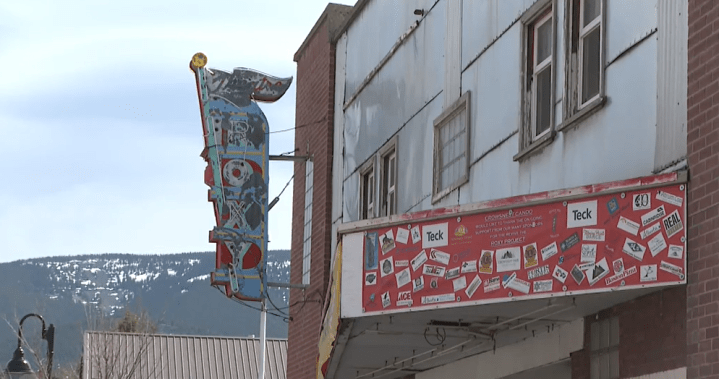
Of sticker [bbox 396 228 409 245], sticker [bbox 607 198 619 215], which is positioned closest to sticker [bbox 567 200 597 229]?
sticker [bbox 607 198 619 215]

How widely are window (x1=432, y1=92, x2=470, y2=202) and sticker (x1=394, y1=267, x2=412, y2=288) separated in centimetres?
320

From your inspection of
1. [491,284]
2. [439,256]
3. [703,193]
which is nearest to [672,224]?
[703,193]

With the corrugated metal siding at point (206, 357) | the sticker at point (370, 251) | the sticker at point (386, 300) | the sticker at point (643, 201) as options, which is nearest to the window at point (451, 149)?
the sticker at point (370, 251)

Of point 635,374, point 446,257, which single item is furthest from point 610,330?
point 446,257

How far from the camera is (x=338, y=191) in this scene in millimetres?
22031

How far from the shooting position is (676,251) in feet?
34.9

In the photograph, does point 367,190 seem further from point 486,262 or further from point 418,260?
point 486,262

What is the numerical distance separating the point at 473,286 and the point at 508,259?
1.70 feet

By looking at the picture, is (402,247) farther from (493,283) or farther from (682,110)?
(682,110)

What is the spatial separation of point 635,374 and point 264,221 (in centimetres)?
1104

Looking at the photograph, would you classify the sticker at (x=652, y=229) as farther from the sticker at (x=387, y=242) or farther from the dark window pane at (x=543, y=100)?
the dark window pane at (x=543, y=100)

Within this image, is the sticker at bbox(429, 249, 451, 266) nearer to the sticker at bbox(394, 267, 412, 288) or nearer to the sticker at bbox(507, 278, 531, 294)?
the sticker at bbox(394, 267, 412, 288)

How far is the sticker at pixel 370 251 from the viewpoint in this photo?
43.1ft

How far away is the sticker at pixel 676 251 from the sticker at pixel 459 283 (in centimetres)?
217
